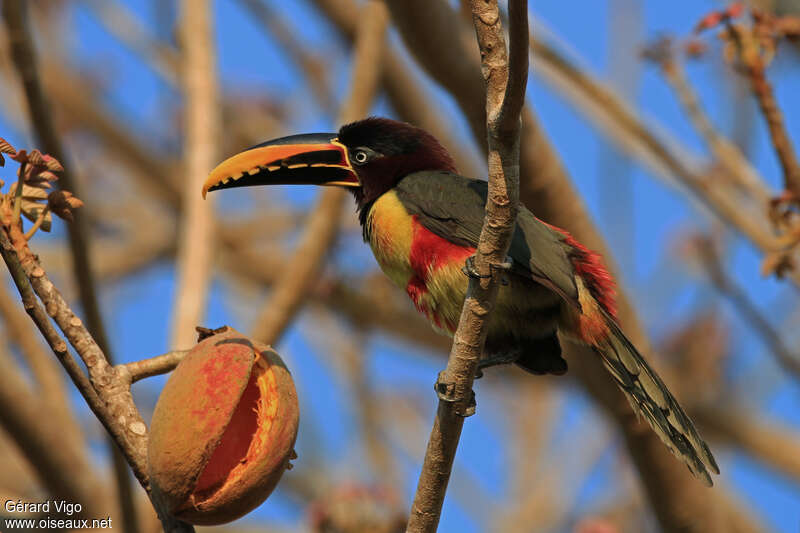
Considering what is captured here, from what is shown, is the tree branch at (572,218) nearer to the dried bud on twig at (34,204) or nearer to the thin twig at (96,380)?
the dried bud on twig at (34,204)

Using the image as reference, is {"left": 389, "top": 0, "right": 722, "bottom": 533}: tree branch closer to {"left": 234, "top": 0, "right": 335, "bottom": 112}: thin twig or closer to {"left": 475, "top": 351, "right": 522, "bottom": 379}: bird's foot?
{"left": 475, "top": 351, "right": 522, "bottom": 379}: bird's foot

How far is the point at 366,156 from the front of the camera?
3674mm

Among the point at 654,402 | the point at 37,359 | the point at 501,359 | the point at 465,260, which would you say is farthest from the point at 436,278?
the point at 37,359

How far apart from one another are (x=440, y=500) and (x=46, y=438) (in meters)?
1.68

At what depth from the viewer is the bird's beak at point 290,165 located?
317cm

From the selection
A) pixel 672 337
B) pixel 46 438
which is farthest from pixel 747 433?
pixel 46 438

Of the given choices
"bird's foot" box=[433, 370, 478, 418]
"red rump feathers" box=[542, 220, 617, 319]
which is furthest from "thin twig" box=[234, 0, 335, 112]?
"bird's foot" box=[433, 370, 478, 418]

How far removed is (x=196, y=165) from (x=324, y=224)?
1.88 feet

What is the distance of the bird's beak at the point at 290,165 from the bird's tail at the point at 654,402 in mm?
1072

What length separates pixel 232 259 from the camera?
6.84 metres

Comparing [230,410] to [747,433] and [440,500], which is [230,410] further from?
[747,433]

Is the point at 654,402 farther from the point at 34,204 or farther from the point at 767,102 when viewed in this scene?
the point at 34,204

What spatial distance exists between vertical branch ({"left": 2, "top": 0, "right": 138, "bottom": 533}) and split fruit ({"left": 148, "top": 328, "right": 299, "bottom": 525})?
1222mm

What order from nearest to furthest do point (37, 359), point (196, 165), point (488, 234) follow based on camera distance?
point (488, 234)
point (37, 359)
point (196, 165)
